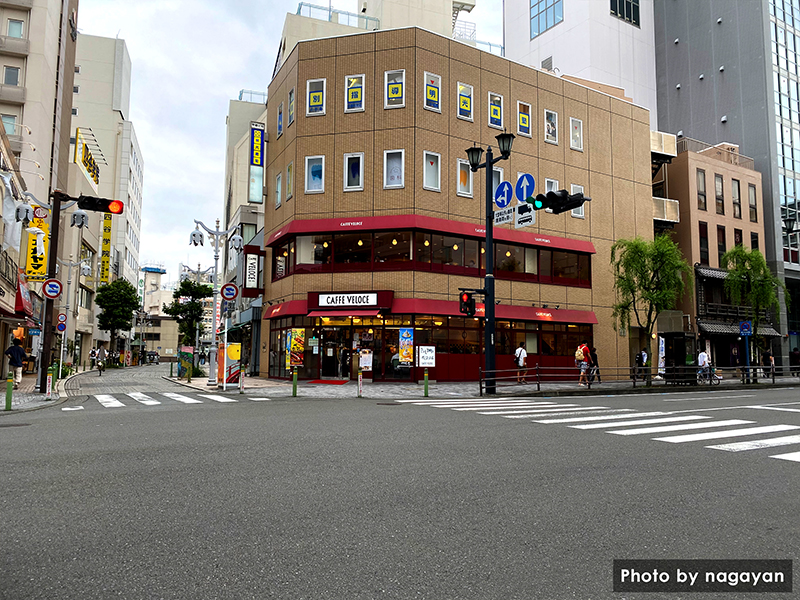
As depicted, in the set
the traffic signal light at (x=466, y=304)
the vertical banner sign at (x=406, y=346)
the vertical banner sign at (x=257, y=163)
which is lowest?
the vertical banner sign at (x=406, y=346)

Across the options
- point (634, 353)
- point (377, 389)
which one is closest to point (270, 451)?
point (377, 389)

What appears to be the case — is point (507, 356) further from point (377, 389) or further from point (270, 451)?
point (270, 451)

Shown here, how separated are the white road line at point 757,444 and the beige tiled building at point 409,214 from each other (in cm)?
1769

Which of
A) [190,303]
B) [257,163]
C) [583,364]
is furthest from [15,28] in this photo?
[583,364]

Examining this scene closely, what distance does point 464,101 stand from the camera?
2980cm

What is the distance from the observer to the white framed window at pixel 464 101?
29.6 metres

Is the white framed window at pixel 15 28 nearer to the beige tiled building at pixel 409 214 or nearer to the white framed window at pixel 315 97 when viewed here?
the beige tiled building at pixel 409 214

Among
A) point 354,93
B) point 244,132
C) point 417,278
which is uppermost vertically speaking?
point 244,132

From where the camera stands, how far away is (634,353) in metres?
34.8

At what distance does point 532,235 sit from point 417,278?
24.2 ft

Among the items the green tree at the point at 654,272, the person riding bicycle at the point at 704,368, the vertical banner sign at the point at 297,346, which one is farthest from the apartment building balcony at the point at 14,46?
the person riding bicycle at the point at 704,368

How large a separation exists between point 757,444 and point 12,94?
46.1 m

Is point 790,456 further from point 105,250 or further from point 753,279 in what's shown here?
point 105,250

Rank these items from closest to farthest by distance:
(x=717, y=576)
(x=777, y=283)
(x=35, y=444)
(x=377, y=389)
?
(x=717, y=576) → (x=35, y=444) → (x=377, y=389) → (x=777, y=283)
